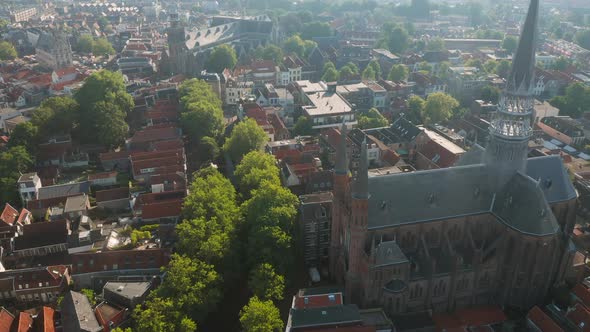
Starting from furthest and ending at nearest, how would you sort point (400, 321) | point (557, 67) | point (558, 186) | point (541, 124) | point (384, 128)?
point (557, 67)
point (541, 124)
point (384, 128)
point (558, 186)
point (400, 321)

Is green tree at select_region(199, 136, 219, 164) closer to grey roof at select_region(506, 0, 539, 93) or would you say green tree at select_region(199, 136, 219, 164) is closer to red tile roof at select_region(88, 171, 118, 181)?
red tile roof at select_region(88, 171, 118, 181)

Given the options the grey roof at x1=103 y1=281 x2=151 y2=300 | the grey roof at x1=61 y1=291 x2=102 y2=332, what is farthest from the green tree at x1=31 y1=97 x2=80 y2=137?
the grey roof at x1=61 y1=291 x2=102 y2=332

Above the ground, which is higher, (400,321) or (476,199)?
(476,199)

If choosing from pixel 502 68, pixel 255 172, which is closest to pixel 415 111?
pixel 502 68

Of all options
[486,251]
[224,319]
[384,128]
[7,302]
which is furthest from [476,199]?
[7,302]

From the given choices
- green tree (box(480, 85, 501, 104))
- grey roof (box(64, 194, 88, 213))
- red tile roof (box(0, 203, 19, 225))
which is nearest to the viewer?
red tile roof (box(0, 203, 19, 225))

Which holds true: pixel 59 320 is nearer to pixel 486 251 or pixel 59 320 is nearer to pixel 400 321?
pixel 400 321
